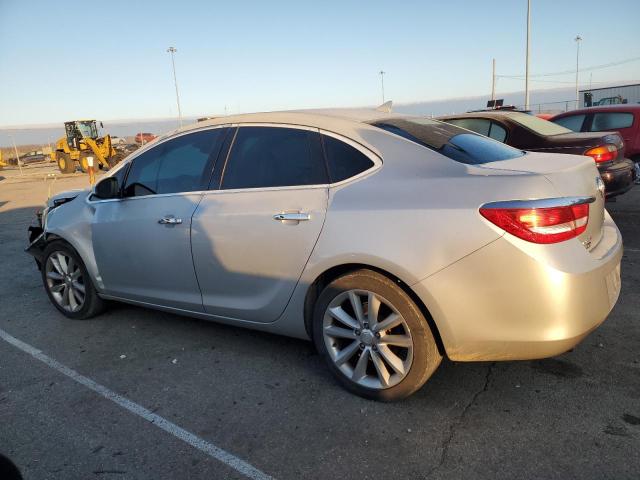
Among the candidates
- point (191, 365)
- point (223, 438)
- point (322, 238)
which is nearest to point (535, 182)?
point (322, 238)

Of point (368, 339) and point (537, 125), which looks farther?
point (537, 125)

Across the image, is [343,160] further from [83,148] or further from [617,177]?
[83,148]

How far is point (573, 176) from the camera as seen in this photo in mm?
2697

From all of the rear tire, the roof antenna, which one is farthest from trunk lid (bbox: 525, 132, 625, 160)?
the rear tire

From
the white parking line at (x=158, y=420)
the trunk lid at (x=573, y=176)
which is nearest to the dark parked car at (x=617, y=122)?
the trunk lid at (x=573, y=176)

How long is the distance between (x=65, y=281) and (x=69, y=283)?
65 mm

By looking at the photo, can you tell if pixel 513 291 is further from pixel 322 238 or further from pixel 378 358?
pixel 322 238

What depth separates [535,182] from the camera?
98.7 inches

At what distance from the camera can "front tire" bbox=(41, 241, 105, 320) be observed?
14.6ft

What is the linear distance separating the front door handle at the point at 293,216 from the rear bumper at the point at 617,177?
4.62m

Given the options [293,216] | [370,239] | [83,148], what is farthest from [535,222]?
[83,148]

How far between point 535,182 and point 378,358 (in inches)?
49.0

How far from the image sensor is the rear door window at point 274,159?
10.3 feet

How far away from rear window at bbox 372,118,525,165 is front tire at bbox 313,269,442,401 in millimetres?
830
